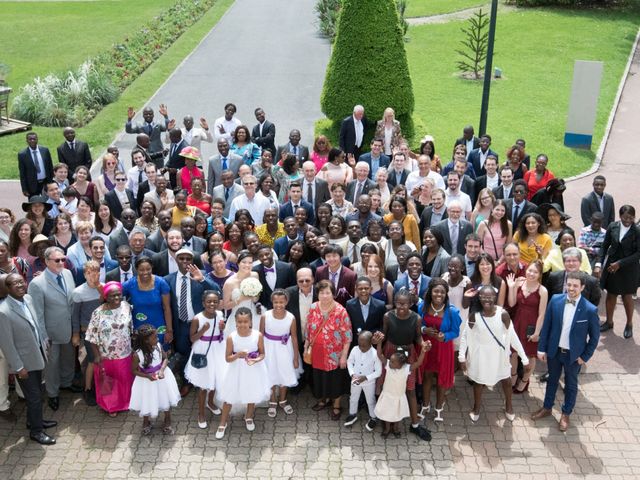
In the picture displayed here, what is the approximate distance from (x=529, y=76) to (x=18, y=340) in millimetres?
22799

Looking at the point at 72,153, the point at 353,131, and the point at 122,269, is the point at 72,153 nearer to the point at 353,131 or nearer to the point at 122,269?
the point at 353,131

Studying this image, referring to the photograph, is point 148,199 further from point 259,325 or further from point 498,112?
point 498,112

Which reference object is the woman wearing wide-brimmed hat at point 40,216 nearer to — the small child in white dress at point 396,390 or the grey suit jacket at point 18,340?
the grey suit jacket at point 18,340

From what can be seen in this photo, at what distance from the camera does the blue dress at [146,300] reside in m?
9.39

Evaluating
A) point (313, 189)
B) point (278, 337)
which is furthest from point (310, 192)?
point (278, 337)

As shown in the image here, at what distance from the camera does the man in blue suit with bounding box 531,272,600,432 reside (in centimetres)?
889

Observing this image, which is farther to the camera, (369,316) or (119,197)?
(119,197)

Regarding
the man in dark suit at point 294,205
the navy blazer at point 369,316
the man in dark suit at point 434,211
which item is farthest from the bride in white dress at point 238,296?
the man in dark suit at point 434,211

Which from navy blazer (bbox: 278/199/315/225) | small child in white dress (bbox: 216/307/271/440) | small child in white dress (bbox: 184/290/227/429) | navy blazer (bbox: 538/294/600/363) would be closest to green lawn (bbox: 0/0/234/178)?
navy blazer (bbox: 278/199/315/225)

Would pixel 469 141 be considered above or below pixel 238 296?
above

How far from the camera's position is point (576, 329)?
8898 millimetres

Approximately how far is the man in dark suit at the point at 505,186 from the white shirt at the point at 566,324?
3392mm

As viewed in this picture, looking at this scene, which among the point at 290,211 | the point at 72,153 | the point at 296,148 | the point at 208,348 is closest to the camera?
the point at 208,348

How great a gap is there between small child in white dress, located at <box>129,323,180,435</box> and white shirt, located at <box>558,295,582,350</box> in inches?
184
